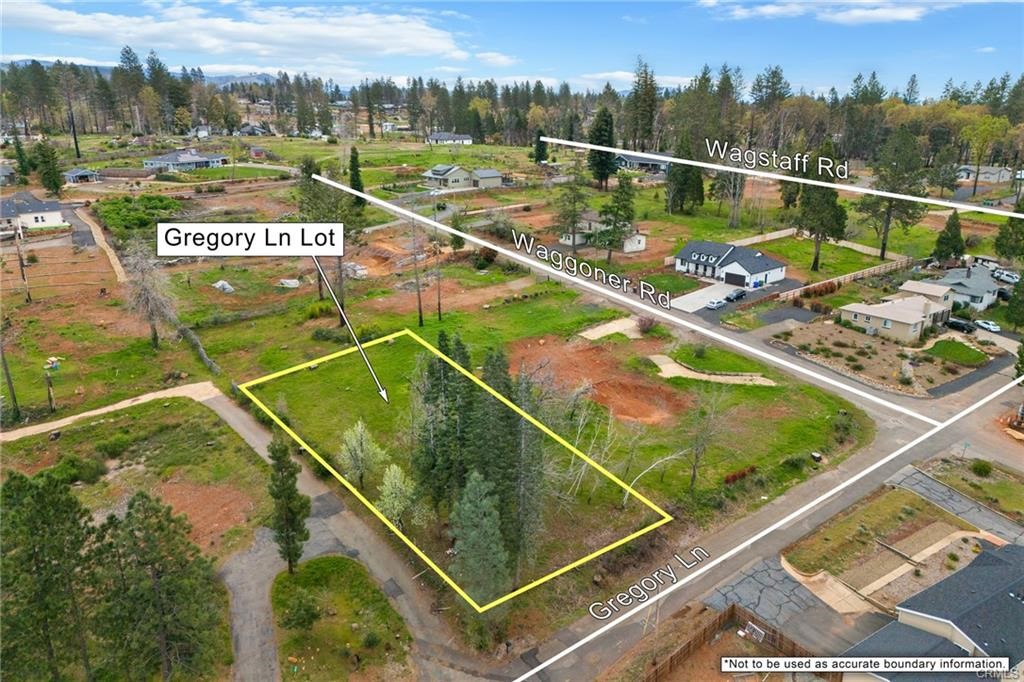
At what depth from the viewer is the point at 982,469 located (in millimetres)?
29500

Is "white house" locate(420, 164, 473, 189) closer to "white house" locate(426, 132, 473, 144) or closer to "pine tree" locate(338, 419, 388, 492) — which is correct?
"white house" locate(426, 132, 473, 144)

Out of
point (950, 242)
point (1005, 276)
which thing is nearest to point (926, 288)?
point (1005, 276)

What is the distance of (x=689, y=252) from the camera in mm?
60188

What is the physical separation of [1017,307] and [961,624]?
118 feet

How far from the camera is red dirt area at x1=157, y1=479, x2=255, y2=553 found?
2575 cm

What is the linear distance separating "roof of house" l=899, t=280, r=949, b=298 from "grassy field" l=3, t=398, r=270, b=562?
48551 millimetres

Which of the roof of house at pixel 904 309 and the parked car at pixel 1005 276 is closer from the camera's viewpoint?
the roof of house at pixel 904 309

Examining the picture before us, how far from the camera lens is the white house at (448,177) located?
93688mm

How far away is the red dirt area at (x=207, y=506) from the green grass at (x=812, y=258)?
51.2 metres

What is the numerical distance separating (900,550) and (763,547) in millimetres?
5224

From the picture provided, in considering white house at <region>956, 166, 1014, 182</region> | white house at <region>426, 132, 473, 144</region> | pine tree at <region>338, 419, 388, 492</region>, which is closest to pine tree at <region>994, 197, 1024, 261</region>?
white house at <region>956, 166, 1014, 182</region>

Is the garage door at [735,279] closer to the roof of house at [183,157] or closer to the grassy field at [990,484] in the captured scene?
the grassy field at [990,484]

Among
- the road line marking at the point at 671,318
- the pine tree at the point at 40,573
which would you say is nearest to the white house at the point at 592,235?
the road line marking at the point at 671,318

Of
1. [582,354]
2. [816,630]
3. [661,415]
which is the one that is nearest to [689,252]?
[582,354]
